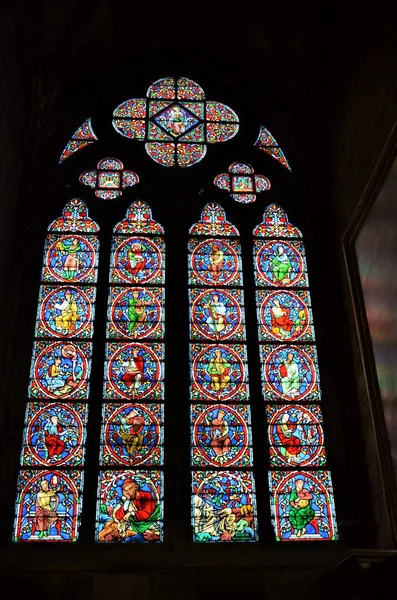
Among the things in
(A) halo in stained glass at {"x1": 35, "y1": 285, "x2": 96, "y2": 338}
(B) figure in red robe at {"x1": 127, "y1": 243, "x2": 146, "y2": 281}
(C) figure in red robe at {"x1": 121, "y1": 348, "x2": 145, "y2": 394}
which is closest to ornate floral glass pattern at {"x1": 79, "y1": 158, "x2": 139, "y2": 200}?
(B) figure in red robe at {"x1": 127, "y1": 243, "x2": 146, "y2": 281}

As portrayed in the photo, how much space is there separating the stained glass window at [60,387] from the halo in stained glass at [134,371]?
26cm

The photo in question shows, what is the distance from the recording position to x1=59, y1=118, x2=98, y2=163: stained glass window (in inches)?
408

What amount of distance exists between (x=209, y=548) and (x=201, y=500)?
53 centimetres

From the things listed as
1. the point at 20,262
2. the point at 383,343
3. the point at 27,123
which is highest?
the point at 27,123

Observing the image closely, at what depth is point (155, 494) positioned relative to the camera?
781cm

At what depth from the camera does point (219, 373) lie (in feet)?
28.2

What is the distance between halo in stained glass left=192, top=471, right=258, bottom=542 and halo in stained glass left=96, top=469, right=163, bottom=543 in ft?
1.25

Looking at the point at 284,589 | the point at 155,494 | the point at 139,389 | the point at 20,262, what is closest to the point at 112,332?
the point at 139,389

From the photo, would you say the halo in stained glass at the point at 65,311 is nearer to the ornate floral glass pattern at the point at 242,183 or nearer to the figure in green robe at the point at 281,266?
the figure in green robe at the point at 281,266

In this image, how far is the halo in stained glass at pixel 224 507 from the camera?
299 inches

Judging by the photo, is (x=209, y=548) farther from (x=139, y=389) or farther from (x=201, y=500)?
(x=139, y=389)

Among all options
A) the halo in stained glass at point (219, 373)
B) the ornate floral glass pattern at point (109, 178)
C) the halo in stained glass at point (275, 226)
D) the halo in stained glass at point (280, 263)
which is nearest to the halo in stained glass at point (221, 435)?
the halo in stained glass at point (219, 373)

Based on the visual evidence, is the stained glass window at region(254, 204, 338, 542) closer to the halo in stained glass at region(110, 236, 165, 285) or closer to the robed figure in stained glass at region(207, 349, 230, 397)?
the robed figure in stained glass at region(207, 349, 230, 397)

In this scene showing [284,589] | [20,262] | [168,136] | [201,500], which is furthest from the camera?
[168,136]
